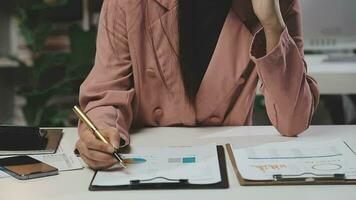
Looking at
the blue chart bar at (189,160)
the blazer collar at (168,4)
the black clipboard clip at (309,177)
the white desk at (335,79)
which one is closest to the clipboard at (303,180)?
the black clipboard clip at (309,177)

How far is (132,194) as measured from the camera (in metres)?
0.80

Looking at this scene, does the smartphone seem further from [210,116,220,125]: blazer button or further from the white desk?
the white desk

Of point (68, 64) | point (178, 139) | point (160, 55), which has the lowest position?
point (68, 64)

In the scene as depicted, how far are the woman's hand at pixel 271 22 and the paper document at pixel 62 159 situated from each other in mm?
433

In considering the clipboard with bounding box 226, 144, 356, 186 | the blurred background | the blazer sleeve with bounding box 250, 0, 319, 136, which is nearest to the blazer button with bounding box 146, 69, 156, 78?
the blazer sleeve with bounding box 250, 0, 319, 136

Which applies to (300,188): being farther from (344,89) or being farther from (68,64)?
(68,64)

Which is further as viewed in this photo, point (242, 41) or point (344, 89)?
point (344, 89)

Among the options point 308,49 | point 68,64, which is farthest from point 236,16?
point 68,64

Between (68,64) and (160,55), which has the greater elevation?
(160,55)

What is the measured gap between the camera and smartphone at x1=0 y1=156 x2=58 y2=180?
0.89m

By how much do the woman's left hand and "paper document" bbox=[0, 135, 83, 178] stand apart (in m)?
0.45

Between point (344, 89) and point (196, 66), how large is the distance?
3.44 feet

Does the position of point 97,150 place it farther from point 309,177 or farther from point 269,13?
point 269,13

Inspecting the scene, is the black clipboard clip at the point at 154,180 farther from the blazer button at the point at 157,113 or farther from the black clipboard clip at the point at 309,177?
the blazer button at the point at 157,113
